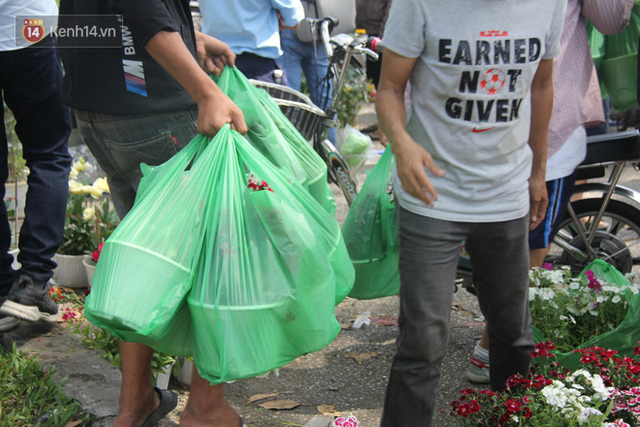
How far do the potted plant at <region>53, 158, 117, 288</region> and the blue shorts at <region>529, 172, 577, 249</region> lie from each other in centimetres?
219

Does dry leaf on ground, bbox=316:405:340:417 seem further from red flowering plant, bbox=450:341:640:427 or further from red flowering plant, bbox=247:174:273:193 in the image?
red flowering plant, bbox=247:174:273:193

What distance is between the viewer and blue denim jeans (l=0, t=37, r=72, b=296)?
9.48 feet

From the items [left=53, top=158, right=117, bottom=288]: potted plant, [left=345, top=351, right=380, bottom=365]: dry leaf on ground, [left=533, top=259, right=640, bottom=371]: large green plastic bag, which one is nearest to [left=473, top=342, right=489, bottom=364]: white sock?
[left=533, top=259, right=640, bottom=371]: large green plastic bag

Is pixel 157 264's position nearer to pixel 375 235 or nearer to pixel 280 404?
pixel 375 235

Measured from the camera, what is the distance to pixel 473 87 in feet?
6.51

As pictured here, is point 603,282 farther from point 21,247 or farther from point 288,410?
point 21,247

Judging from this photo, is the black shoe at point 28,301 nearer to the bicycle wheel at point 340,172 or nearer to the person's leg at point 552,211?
the bicycle wheel at point 340,172

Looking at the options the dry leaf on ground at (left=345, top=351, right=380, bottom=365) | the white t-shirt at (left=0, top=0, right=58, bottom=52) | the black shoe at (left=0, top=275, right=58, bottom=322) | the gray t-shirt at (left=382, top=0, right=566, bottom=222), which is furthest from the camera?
the dry leaf on ground at (left=345, top=351, right=380, bottom=365)

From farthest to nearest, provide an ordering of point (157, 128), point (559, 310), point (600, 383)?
point (559, 310), point (157, 128), point (600, 383)

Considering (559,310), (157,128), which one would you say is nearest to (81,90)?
(157,128)

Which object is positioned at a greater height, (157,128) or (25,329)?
(157,128)

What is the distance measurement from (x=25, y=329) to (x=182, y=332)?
1.44 meters

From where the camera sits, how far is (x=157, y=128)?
7.34 feet

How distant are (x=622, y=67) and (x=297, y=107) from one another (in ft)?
5.13
